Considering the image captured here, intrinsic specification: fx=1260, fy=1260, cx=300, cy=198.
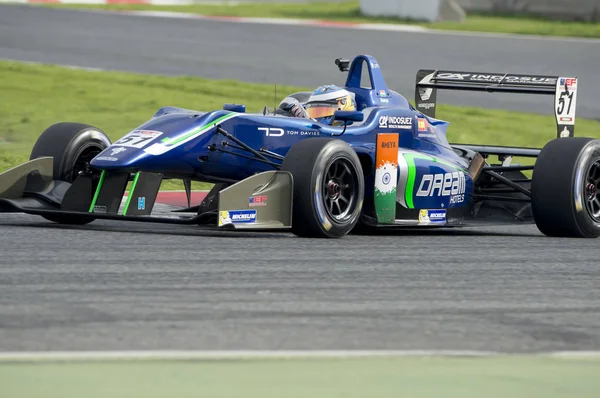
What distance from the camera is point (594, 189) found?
10062 millimetres

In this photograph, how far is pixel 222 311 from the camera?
593 cm

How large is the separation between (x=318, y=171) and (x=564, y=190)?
2.19 metres

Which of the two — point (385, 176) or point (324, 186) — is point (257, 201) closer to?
point (324, 186)

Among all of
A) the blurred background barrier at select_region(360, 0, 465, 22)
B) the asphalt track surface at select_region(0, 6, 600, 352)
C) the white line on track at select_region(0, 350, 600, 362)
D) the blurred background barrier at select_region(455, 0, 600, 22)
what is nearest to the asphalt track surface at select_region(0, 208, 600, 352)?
the asphalt track surface at select_region(0, 6, 600, 352)

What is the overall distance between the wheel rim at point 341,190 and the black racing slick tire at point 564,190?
63.7 inches

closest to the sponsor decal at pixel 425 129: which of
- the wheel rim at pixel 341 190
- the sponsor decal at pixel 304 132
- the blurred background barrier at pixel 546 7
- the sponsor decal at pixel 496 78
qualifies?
the sponsor decal at pixel 304 132

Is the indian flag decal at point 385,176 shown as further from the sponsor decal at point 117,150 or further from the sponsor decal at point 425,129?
the sponsor decal at point 117,150

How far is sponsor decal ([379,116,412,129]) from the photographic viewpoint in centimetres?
985

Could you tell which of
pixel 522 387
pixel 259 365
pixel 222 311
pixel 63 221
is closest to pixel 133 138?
pixel 63 221

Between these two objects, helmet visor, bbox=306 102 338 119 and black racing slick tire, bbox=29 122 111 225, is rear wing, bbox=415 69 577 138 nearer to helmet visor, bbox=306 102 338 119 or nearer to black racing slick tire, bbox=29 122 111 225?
helmet visor, bbox=306 102 338 119

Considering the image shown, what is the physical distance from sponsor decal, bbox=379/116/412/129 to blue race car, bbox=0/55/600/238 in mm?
11

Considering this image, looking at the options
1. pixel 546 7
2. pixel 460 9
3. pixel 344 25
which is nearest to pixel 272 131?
pixel 344 25

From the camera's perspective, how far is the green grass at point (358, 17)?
1254 inches

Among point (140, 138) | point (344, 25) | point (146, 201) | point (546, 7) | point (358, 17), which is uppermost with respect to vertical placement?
point (546, 7)
